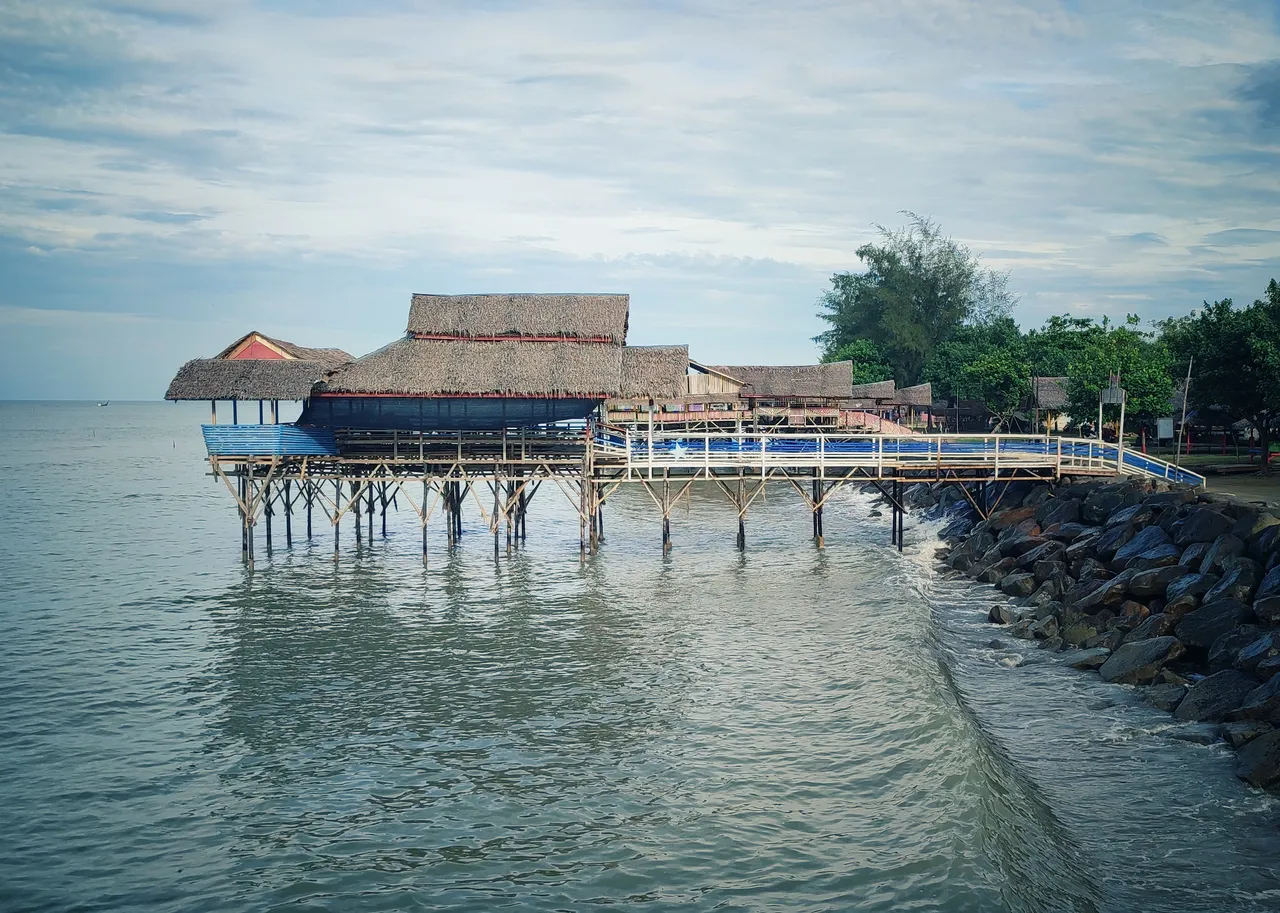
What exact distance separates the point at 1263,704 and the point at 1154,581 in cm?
636

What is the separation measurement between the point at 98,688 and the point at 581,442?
15421 millimetres

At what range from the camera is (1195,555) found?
23.5 meters

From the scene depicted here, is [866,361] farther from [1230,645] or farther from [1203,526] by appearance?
[1230,645]

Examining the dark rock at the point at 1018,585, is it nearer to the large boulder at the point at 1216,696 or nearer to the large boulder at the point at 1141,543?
the large boulder at the point at 1141,543

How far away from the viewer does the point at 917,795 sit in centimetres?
1488

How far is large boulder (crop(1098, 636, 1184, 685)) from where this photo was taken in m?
19.9

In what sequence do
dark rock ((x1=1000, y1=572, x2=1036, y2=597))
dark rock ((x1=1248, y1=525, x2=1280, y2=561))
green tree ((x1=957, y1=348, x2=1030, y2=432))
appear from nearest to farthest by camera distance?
1. dark rock ((x1=1248, y1=525, x2=1280, y2=561))
2. dark rock ((x1=1000, y1=572, x2=1036, y2=597))
3. green tree ((x1=957, y1=348, x2=1030, y2=432))

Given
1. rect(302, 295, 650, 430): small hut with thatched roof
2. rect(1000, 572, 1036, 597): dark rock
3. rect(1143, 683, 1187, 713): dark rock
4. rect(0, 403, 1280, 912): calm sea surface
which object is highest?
rect(302, 295, 650, 430): small hut with thatched roof

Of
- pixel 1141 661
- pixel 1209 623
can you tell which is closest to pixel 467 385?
pixel 1141 661

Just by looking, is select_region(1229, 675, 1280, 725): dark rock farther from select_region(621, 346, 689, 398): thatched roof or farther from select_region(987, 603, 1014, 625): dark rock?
select_region(621, 346, 689, 398): thatched roof

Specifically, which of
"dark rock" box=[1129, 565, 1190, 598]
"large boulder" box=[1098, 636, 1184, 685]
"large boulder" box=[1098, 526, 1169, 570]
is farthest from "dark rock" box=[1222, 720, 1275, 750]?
"large boulder" box=[1098, 526, 1169, 570]

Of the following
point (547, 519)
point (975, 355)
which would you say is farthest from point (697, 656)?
point (975, 355)

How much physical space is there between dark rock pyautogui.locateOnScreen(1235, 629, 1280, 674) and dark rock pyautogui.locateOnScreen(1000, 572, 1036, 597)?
329 inches

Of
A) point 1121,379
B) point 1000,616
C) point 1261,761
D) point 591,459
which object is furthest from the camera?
point 1121,379
